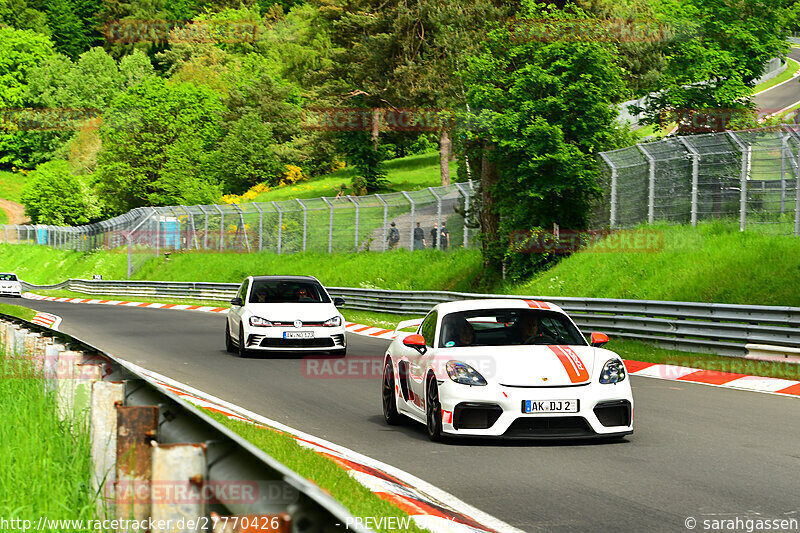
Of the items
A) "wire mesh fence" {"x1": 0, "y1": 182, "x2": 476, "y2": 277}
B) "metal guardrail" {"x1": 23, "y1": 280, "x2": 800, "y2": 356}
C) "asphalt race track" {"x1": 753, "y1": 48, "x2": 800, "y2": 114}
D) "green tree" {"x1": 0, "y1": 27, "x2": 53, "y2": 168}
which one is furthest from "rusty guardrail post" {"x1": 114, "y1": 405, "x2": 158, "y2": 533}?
"green tree" {"x1": 0, "y1": 27, "x2": 53, "y2": 168}

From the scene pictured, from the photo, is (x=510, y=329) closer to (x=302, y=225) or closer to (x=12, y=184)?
(x=302, y=225)

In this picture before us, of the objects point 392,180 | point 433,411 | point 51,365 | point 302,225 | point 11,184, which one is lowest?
point 433,411

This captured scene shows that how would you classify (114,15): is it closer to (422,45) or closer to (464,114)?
(422,45)

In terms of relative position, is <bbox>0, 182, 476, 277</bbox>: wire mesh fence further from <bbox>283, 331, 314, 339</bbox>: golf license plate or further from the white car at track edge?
<bbox>283, 331, 314, 339</bbox>: golf license plate

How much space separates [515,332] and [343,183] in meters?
76.6

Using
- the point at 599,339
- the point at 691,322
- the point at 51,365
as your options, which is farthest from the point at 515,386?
the point at 691,322

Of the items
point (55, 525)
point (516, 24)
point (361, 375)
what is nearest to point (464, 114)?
point (516, 24)

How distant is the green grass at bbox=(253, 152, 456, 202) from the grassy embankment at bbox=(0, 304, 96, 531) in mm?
72514

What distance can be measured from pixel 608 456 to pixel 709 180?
16.9m

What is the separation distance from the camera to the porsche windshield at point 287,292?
2078 cm

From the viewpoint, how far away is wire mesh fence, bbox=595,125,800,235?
22625 millimetres

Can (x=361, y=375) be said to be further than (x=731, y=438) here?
Yes

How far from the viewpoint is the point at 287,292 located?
2114 centimetres

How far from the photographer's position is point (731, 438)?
10328 millimetres
